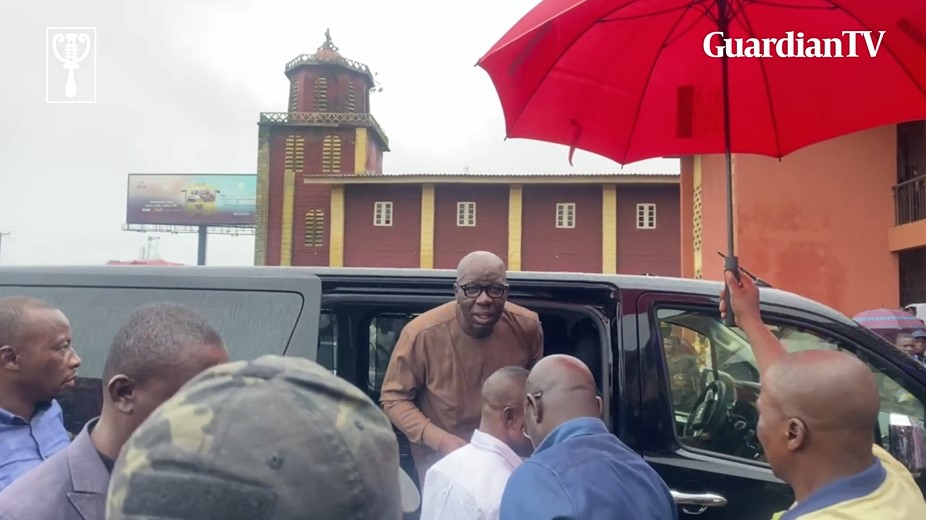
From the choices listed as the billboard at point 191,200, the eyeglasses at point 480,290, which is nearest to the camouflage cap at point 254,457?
the eyeglasses at point 480,290

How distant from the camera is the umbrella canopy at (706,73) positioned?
8.30ft

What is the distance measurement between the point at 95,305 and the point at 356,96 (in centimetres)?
3514

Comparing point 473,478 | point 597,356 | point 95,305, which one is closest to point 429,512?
point 473,478

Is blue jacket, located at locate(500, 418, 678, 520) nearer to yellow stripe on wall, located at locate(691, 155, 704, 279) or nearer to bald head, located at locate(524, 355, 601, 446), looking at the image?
bald head, located at locate(524, 355, 601, 446)

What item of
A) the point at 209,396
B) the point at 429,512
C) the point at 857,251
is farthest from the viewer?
the point at 857,251

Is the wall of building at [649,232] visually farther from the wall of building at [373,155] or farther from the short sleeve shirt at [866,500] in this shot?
the short sleeve shirt at [866,500]

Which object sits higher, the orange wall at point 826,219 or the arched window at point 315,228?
the arched window at point 315,228

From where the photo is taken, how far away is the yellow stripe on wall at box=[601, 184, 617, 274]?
27125mm

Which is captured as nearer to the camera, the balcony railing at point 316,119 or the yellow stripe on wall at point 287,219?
the yellow stripe on wall at point 287,219

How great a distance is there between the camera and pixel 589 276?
310 cm

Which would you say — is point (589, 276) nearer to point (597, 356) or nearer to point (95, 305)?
point (597, 356)

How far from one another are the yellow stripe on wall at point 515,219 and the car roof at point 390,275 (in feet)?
79.2

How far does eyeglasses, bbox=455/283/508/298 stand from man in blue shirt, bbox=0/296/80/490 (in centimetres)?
134

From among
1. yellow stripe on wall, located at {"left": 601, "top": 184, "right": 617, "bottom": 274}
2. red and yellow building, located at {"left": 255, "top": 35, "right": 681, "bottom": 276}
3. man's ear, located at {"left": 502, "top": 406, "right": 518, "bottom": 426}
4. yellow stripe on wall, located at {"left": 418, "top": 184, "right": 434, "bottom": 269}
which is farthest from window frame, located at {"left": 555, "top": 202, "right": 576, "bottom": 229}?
man's ear, located at {"left": 502, "top": 406, "right": 518, "bottom": 426}
